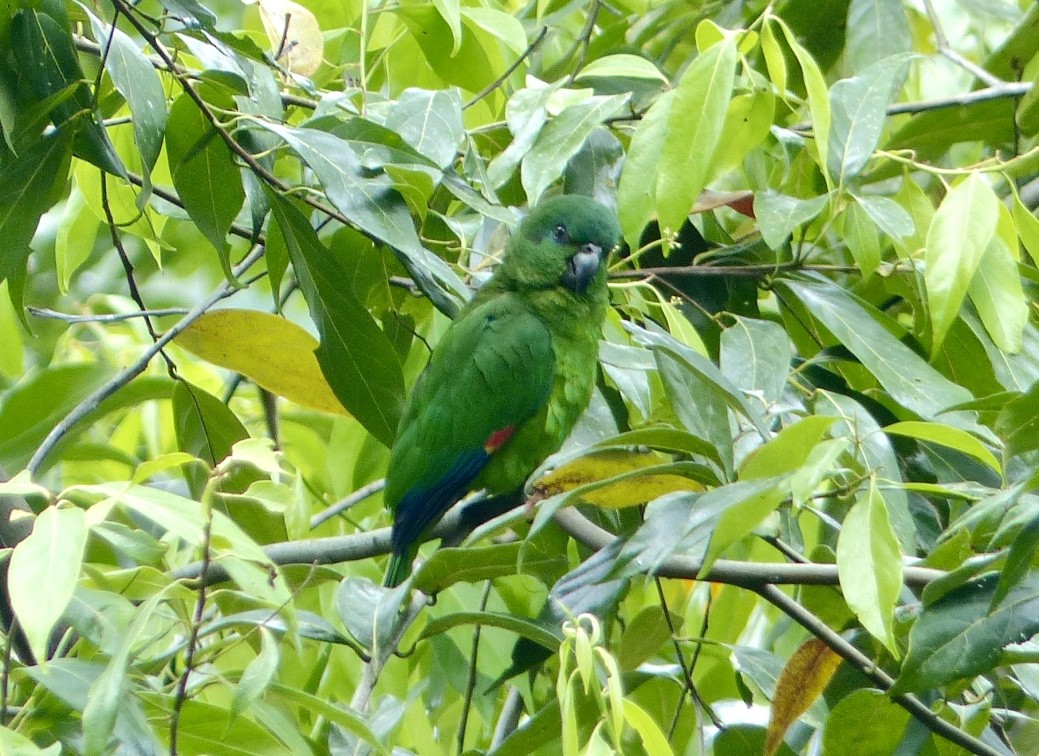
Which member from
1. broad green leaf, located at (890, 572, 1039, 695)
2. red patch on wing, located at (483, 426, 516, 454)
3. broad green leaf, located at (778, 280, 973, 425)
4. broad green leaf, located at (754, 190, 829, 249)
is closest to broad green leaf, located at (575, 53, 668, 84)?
broad green leaf, located at (754, 190, 829, 249)

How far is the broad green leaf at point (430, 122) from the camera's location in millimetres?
2025

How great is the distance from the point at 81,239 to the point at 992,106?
204 centimetres

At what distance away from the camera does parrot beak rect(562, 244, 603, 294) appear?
274cm

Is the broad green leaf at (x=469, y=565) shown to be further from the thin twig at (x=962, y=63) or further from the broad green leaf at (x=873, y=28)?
the thin twig at (x=962, y=63)

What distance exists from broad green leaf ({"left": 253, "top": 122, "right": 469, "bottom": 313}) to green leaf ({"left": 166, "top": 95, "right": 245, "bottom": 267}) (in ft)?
0.68

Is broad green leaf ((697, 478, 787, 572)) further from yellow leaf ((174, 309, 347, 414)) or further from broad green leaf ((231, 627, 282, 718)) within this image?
yellow leaf ((174, 309, 347, 414))

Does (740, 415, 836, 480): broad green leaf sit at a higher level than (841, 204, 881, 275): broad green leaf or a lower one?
higher

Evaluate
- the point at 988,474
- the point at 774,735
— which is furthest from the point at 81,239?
the point at 988,474

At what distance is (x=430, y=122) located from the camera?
6.84 ft

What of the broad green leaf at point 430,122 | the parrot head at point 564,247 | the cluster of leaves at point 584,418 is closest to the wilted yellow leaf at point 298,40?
the cluster of leaves at point 584,418

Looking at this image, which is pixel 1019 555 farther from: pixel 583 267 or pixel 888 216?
pixel 583 267

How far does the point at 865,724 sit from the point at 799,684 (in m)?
0.15

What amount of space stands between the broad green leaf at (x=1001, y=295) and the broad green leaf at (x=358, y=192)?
0.88 meters

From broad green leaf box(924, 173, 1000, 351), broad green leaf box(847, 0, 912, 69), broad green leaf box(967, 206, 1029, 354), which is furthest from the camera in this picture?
broad green leaf box(847, 0, 912, 69)
